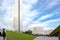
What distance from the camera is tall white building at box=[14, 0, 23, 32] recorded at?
3.36m

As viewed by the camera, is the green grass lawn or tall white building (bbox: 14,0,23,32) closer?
the green grass lawn

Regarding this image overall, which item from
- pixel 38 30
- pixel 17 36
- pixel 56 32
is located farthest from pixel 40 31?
pixel 17 36

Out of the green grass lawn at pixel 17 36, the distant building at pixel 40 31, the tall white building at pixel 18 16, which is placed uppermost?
the tall white building at pixel 18 16

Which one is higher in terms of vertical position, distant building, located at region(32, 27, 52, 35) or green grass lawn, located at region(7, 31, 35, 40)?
distant building, located at region(32, 27, 52, 35)

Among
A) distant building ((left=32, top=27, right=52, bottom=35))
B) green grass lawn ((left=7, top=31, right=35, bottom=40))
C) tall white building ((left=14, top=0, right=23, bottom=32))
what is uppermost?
tall white building ((left=14, top=0, right=23, bottom=32))

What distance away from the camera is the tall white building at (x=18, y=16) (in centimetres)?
336

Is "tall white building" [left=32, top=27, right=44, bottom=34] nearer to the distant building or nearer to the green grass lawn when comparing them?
the distant building

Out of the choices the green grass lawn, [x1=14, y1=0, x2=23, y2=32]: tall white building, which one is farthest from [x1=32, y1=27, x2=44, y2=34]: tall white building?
[x1=14, y1=0, x2=23, y2=32]: tall white building

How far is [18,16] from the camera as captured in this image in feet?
11.1

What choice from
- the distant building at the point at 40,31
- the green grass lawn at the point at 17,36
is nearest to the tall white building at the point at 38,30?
the distant building at the point at 40,31

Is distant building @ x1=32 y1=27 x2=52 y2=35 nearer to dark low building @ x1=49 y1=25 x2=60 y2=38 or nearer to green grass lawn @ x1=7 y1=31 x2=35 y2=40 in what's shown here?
dark low building @ x1=49 y1=25 x2=60 y2=38

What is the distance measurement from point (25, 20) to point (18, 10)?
28cm

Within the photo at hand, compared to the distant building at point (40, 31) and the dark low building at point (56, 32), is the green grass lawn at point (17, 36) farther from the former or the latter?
the dark low building at point (56, 32)

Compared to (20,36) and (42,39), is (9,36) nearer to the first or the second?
→ (20,36)
